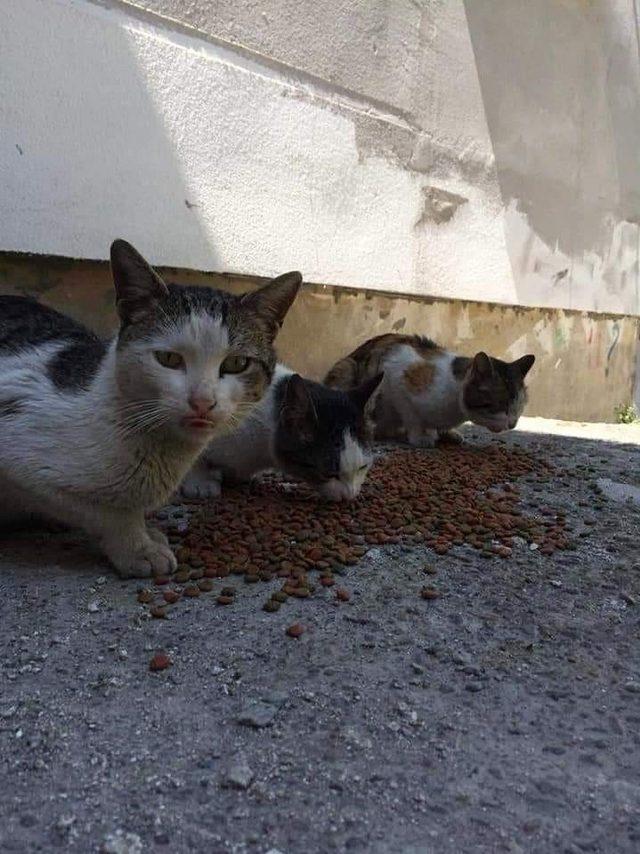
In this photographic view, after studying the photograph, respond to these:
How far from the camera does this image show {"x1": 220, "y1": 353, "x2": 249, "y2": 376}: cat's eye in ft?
6.09

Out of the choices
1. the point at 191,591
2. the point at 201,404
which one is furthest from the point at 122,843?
the point at 201,404

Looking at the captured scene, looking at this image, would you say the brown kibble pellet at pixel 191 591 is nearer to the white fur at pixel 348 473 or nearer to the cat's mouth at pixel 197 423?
the cat's mouth at pixel 197 423

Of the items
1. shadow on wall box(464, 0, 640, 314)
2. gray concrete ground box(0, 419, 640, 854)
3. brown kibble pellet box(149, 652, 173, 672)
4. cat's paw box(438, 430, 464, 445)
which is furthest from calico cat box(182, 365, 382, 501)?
shadow on wall box(464, 0, 640, 314)

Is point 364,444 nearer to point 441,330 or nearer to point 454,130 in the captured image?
point 441,330

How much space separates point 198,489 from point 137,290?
3.89 feet

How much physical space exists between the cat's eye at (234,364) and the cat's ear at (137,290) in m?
0.23

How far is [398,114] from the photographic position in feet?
14.6

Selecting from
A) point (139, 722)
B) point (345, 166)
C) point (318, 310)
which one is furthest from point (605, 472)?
point (139, 722)

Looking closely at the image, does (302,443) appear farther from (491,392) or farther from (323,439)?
(491,392)

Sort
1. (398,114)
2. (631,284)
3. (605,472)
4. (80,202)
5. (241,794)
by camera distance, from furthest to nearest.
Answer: (631,284)
(398,114)
(605,472)
(80,202)
(241,794)

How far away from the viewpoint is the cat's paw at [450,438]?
428 centimetres

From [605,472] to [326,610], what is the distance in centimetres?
230

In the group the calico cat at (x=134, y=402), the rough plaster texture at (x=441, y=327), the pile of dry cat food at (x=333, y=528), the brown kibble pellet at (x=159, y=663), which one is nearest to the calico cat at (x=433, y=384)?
the rough plaster texture at (x=441, y=327)

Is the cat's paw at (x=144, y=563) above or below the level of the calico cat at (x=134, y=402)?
below
